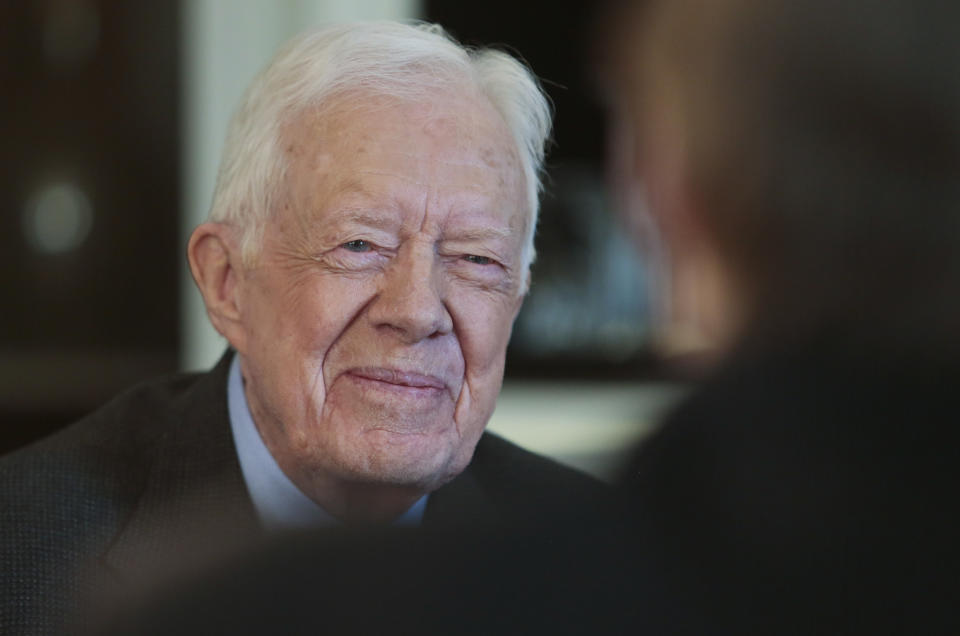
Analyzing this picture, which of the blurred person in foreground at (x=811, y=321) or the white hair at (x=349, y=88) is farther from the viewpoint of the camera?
the white hair at (x=349, y=88)

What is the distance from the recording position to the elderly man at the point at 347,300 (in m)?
1.33

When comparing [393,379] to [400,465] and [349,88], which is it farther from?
[349,88]

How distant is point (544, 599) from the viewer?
28.3 inches

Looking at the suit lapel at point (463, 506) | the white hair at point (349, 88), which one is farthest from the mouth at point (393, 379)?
the white hair at point (349, 88)

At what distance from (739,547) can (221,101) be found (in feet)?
10.1

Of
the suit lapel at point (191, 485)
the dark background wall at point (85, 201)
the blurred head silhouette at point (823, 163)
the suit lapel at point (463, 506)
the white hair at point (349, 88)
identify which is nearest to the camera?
the blurred head silhouette at point (823, 163)

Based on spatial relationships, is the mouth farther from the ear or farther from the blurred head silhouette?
the blurred head silhouette

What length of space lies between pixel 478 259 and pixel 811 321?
0.75m

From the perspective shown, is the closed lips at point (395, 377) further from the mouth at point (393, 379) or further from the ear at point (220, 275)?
the ear at point (220, 275)

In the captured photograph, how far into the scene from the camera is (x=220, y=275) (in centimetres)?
150

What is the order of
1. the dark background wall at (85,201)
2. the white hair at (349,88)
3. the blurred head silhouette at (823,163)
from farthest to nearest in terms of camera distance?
the dark background wall at (85,201)
the white hair at (349,88)
the blurred head silhouette at (823,163)

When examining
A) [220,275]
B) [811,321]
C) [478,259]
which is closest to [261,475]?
[220,275]

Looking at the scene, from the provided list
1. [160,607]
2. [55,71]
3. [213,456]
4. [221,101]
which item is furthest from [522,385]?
[160,607]

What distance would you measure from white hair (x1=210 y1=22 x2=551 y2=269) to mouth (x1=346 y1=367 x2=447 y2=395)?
0.20 metres
